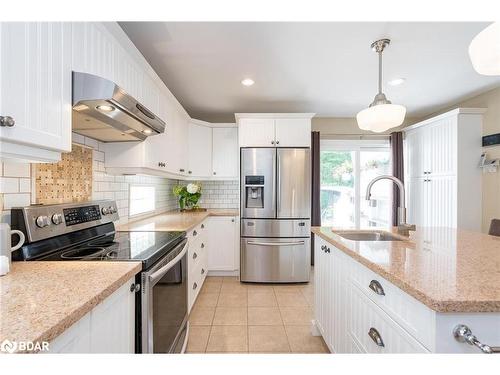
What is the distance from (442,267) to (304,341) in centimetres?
140

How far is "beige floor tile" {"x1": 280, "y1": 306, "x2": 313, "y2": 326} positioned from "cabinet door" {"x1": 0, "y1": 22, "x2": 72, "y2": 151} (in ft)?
7.19

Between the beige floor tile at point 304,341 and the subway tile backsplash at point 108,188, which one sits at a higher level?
the subway tile backsplash at point 108,188

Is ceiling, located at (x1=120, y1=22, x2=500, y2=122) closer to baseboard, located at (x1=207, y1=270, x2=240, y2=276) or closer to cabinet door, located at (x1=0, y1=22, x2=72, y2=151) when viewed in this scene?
cabinet door, located at (x1=0, y1=22, x2=72, y2=151)

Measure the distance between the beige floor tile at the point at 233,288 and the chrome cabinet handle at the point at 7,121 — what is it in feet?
8.68

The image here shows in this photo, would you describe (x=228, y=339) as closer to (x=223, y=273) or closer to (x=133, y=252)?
(x=133, y=252)

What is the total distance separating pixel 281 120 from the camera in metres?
3.29

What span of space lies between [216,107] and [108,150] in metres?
1.94

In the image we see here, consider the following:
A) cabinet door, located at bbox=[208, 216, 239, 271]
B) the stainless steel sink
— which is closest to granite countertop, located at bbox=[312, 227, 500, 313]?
the stainless steel sink

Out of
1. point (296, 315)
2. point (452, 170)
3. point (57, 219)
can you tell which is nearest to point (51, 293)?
point (57, 219)

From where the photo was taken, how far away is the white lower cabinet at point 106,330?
2.42 ft

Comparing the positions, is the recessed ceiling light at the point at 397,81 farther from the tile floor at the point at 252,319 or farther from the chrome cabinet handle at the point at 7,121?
the chrome cabinet handle at the point at 7,121

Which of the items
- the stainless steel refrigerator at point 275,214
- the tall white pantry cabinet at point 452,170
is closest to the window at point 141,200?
the stainless steel refrigerator at point 275,214
